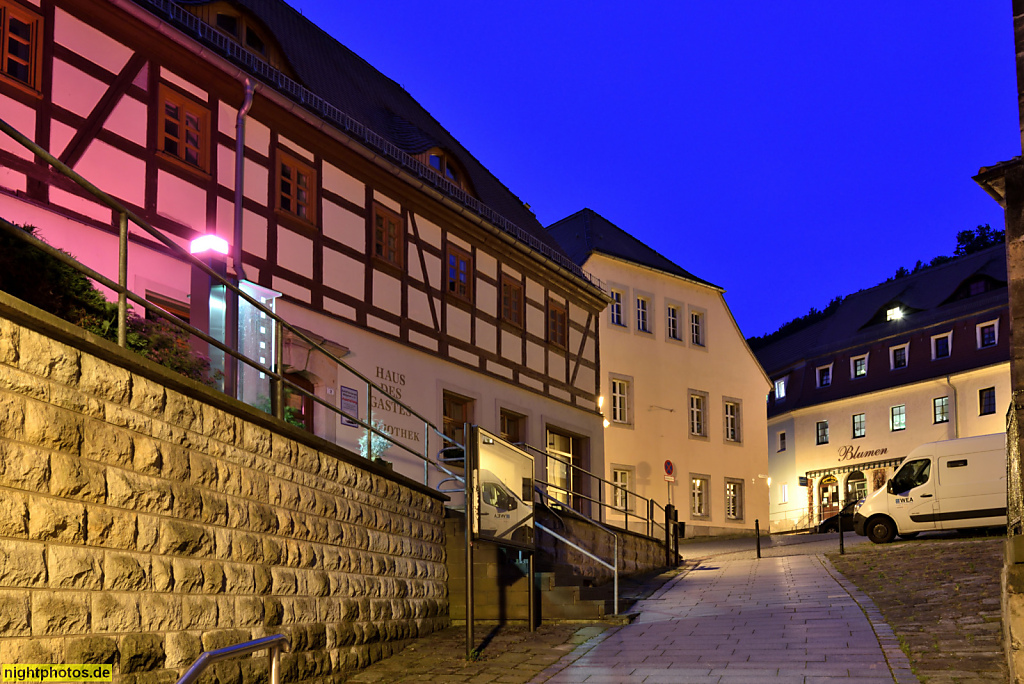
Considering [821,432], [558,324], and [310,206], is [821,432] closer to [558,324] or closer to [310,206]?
[558,324]

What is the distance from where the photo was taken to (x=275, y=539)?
880cm

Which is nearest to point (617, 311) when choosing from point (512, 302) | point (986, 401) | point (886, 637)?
point (512, 302)

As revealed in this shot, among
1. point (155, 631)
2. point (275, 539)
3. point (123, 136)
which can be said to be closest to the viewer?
point (155, 631)

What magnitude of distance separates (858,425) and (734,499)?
498 inches

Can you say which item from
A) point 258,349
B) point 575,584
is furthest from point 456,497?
point 258,349

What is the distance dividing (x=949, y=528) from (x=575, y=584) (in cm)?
1227

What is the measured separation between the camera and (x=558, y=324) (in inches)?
1024

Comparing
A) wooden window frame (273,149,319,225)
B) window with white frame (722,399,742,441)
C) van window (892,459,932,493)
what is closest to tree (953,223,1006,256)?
window with white frame (722,399,742,441)

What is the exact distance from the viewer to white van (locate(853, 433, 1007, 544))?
22.7 meters

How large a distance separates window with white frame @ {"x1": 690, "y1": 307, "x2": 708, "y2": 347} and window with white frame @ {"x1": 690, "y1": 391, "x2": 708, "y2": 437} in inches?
74.6

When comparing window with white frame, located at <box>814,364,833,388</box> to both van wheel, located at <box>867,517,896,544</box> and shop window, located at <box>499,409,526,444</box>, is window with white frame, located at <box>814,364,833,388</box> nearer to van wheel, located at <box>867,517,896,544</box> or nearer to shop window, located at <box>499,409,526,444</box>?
van wheel, located at <box>867,517,896,544</box>

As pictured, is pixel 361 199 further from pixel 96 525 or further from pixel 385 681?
pixel 96 525

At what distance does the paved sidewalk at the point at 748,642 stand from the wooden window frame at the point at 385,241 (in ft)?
24.7

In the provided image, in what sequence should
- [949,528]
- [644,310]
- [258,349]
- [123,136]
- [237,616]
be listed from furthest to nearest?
[644,310]
[949,528]
[123,136]
[258,349]
[237,616]
